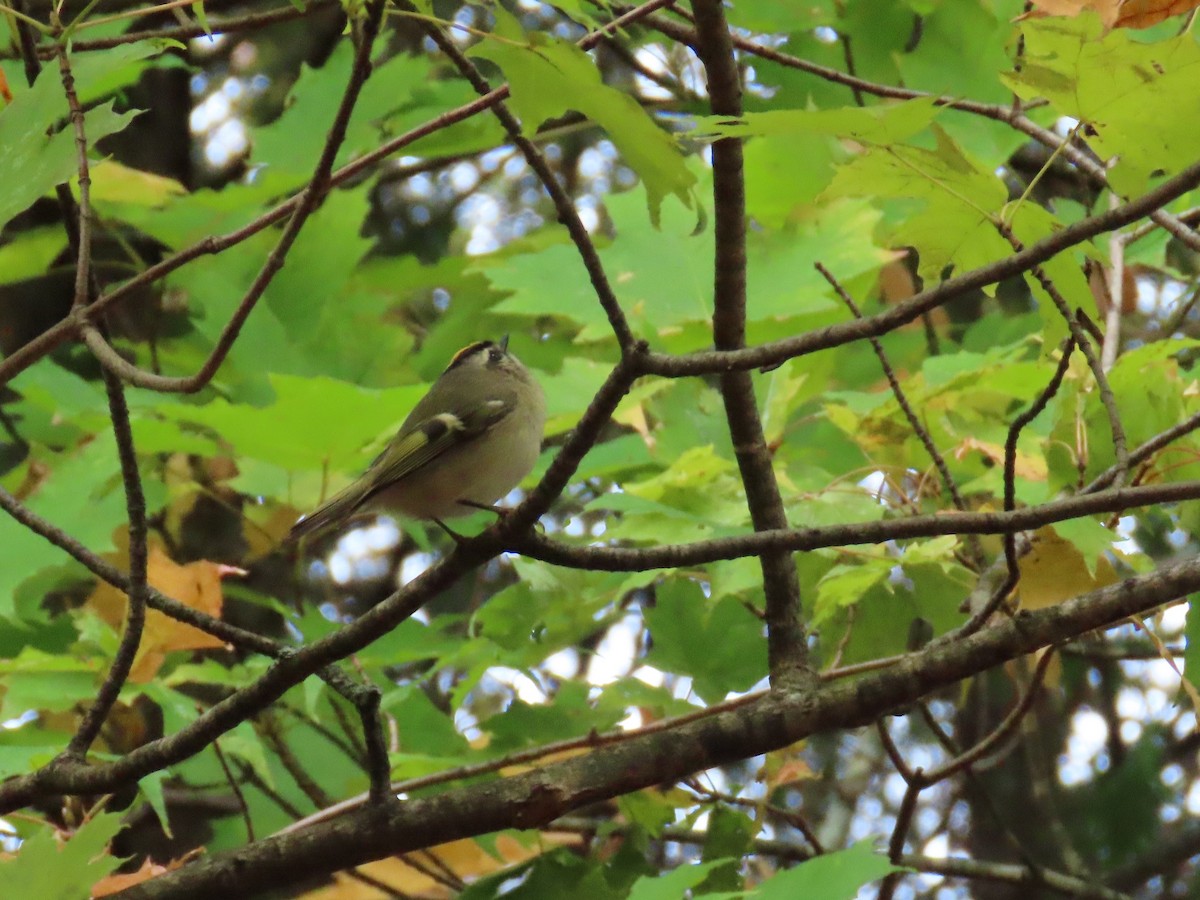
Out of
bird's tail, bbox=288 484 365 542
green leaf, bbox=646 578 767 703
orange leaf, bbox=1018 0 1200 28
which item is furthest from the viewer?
bird's tail, bbox=288 484 365 542

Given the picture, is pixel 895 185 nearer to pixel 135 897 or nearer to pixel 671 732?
pixel 671 732

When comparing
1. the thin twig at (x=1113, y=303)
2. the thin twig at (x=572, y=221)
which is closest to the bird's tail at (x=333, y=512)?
the thin twig at (x=572, y=221)

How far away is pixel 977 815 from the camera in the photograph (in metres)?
4.34

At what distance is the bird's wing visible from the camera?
2.49 metres

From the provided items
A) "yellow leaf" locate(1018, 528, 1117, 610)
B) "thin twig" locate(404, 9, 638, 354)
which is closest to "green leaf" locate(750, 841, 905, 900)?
"yellow leaf" locate(1018, 528, 1117, 610)

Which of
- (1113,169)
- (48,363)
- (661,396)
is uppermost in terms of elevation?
(48,363)

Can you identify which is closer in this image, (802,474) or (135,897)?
(135,897)

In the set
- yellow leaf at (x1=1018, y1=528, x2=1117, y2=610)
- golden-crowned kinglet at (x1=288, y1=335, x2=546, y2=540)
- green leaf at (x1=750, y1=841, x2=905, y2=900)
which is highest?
golden-crowned kinglet at (x1=288, y1=335, x2=546, y2=540)

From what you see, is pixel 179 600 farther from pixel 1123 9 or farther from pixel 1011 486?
pixel 1123 9

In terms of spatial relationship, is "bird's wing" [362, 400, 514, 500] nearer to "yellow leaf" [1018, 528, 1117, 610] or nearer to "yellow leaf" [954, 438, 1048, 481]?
"yellow leaf" [954, 438, 1048, 481]

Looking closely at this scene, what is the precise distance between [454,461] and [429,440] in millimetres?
85

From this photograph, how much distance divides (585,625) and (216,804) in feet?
4.66

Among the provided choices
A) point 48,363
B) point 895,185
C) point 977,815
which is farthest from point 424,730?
point 977,815

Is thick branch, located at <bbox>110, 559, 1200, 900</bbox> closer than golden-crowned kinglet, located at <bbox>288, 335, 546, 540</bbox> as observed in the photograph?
Yes
